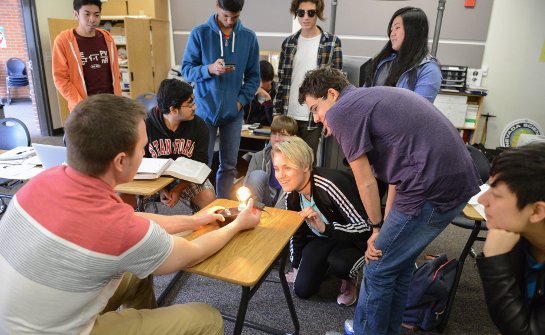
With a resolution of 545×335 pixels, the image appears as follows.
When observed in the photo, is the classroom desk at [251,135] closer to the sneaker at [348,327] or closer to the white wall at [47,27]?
the sneaker at [348,327]

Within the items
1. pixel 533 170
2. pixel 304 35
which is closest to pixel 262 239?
pixel 533 170

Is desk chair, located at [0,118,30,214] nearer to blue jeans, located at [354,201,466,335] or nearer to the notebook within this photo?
the notebook

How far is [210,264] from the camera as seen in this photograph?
1322 millimetres

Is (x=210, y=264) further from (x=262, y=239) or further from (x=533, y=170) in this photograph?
(x=533, y=170)

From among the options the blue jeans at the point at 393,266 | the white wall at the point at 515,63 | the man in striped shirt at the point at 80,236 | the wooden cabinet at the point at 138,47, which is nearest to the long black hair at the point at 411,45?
the blue jeans at the point at 393,266

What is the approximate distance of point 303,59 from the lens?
115 inches

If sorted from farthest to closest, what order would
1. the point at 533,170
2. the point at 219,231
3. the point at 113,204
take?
the point at 219,231 < the point at 113,204 < the point at 533,170

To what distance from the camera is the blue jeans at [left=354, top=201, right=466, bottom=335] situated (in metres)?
1.48

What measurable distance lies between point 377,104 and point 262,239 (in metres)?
0.67

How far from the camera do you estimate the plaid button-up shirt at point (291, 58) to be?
9.36ft

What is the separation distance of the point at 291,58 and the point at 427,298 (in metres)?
1.90

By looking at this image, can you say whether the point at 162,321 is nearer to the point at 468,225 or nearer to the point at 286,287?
the point at 286,287

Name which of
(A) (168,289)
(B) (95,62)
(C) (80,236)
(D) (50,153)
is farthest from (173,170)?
(B) (95,62)

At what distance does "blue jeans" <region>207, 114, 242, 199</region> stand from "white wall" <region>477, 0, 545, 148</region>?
3896 millimetres
